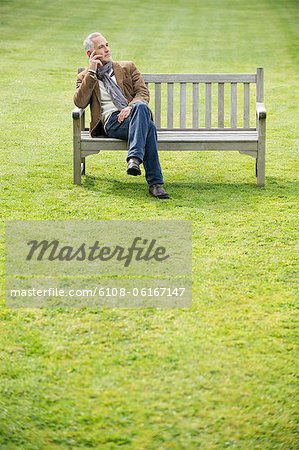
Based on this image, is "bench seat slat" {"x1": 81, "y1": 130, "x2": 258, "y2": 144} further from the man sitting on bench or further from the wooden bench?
the man sitting on bench

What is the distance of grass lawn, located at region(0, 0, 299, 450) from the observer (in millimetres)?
4141

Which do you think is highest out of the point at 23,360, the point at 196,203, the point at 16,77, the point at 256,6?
the point at 23,360

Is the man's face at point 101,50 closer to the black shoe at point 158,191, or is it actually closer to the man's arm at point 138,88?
the man's arm at point 138,88

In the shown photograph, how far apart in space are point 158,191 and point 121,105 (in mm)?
921

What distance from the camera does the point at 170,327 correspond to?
5145mm

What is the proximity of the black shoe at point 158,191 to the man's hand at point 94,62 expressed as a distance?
1137mm

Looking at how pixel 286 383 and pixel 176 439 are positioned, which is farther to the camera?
pixel 286 383

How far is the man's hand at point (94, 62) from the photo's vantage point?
8.12 meters

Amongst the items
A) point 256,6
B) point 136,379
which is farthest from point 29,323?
point 256,6

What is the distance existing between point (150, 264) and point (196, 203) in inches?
61.2

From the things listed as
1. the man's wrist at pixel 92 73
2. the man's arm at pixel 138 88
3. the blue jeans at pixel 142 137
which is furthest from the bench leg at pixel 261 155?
the man's wrist at pixel 92 73

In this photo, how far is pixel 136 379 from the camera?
4531 millimetres

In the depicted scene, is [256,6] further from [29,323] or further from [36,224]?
[29,323]

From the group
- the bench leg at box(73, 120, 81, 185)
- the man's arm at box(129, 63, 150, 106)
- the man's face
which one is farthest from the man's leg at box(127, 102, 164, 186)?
the man's face
